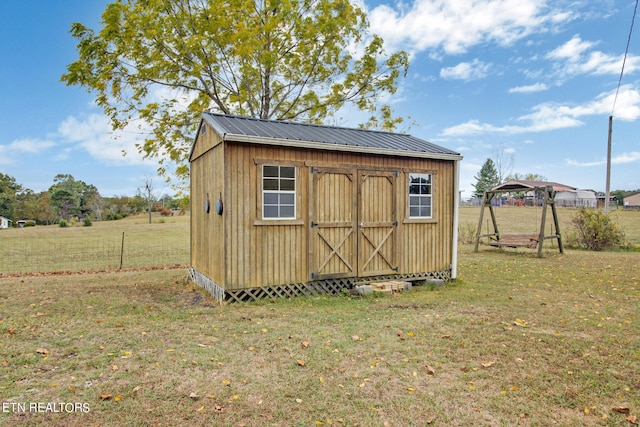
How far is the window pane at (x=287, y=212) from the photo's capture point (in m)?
7.19

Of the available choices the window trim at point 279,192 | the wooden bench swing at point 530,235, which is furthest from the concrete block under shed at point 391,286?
the wooden bench swing at point 530,235

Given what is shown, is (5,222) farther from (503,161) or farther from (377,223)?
(503,161)

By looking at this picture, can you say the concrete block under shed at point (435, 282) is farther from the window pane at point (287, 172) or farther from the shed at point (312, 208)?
the window pane at point (287, 172)

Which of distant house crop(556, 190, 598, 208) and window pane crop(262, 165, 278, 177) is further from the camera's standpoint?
distant house crop(556, 190, 598, 208)

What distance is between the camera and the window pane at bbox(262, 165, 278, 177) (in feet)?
23.0

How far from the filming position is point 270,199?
7090 mm

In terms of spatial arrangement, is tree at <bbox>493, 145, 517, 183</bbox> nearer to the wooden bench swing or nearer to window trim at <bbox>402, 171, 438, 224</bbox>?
the wooden bench swing

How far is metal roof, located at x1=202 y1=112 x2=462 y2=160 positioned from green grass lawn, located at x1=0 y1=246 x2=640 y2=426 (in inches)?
115

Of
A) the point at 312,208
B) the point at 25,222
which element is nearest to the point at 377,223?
the point at 312,208

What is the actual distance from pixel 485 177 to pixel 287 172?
60.2 m

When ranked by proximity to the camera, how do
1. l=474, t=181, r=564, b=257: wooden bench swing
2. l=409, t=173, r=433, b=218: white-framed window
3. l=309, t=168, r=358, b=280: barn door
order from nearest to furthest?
l=309, t=168, r=358, b=280: barn door
l=409, t=173, r=433, b=218: white-framed window
l=474, t=181, r=564, b=257: wooden bench swing

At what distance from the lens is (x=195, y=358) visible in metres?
4.18

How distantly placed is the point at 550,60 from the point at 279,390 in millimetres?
20605

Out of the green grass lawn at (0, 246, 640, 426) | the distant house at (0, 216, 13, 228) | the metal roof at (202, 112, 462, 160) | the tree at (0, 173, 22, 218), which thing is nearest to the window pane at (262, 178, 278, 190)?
the metal roof at (202, 112, 462, 160)
